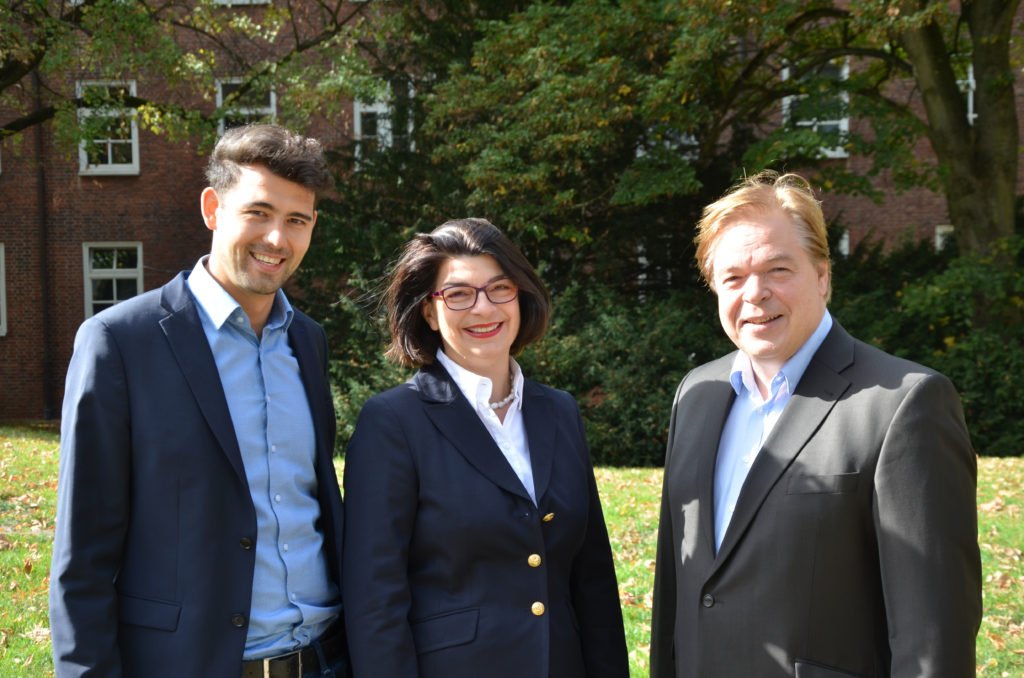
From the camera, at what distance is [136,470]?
2449 mm

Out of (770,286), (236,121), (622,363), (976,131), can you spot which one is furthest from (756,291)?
(236,121)

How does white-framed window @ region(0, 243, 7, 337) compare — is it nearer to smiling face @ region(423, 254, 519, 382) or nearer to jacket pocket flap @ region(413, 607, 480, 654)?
smiling face @ region(423, 254, 519, 382)

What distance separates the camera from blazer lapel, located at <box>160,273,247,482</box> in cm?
255

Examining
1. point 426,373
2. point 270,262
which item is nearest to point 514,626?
point 426,373

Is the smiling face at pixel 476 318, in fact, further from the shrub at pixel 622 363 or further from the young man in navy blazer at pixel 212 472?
the shrub at pixel 622 363

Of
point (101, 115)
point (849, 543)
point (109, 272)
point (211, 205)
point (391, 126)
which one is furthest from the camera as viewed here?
point (109, 272)

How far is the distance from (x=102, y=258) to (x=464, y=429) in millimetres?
21994

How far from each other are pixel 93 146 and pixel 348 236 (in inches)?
166

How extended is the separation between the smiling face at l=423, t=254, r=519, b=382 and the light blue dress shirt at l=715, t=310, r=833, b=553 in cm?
73

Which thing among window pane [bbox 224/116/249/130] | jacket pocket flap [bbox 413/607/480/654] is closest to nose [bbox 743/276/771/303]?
jacket pocket flap [bbox 413/607/480/654]

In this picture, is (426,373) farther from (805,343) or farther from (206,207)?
(805,343)

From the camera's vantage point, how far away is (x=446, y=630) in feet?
8.55

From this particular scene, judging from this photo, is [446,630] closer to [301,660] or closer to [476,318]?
[301,660]

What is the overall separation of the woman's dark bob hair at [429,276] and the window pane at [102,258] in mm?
21530
